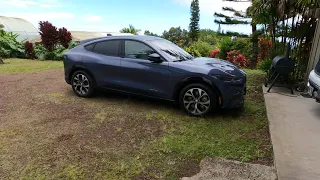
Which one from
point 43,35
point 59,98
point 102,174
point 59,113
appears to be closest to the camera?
point 102,174

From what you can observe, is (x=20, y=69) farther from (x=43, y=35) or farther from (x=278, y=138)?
(x=278, y=138)

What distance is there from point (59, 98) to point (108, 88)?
126 centimetres

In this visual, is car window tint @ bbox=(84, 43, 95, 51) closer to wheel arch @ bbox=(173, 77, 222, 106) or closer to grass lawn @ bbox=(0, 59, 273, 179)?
grass lawn @ bbox=(0, 59, 273, 179)

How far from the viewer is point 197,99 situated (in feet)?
15.3

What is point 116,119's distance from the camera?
4637 millimetres

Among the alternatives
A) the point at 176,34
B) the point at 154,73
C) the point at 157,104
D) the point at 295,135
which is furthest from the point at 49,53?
the point at 176,34

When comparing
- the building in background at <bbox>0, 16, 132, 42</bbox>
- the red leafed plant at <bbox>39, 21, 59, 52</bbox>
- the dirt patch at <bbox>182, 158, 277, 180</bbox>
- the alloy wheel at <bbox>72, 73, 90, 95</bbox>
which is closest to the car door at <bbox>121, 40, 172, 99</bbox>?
the alloy wheel at <bbox>72, 73, 90, 95</bbox>

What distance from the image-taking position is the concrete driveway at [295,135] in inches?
115

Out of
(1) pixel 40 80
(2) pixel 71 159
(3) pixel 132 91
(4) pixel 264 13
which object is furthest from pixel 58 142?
(4) pixel 264 13

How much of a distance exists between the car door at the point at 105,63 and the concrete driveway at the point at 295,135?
9.94 ft

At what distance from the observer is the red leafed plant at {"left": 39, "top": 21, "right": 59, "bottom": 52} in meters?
13.4

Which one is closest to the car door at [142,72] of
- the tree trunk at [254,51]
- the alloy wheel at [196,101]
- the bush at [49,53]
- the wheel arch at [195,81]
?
the wheel arch at [195,81]

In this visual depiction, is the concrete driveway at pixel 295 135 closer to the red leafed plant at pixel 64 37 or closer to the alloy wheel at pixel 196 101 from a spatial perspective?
the alloy wheel at pixel 196 101

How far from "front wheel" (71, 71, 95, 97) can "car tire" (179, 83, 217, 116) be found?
6.90 ft
